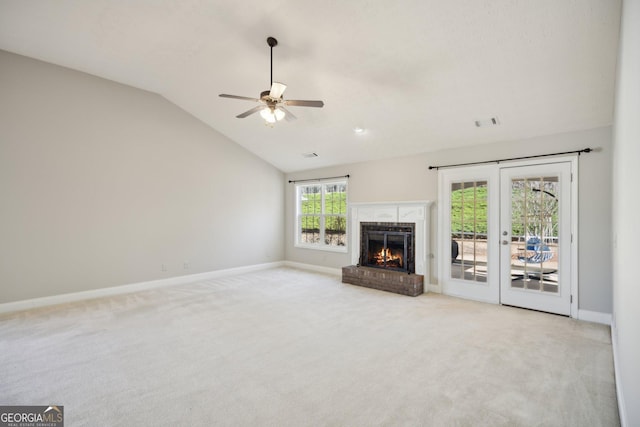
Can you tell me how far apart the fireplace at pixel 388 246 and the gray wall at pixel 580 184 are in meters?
0.41

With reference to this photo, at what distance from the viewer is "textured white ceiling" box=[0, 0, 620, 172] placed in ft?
9.44

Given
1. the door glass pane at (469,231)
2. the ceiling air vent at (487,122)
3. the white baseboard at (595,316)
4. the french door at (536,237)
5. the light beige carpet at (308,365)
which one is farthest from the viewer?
the door glass pane at (469,231)

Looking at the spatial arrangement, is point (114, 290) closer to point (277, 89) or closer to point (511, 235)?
point (277, 89)

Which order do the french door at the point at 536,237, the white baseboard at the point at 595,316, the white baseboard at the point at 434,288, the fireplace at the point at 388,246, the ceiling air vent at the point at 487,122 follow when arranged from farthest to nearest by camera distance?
the fireplace at the point at 388,246 < the white baseboard at the point at 434,288 < the ceiling air vent at the point at 487,122 < the french door at the point at 536,237 < the white baseboard at the point at 595,316

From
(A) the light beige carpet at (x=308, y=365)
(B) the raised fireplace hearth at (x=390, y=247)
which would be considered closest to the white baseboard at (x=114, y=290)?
(A) the light beige carpet at (x=308, y=365)

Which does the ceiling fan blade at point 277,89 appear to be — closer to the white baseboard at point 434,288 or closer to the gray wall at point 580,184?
the gray wall at point 580,184

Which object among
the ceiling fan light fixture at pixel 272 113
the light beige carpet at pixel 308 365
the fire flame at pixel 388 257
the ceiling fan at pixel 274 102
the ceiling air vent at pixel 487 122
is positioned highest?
the ceiling air vent at pixel 487 122

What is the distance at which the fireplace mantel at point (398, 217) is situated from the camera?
5363 mm

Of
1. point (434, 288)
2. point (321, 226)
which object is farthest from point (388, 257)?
point (321, 226)

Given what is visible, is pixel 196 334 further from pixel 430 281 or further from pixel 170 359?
pixel 430 281

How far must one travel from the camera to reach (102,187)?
4.97m

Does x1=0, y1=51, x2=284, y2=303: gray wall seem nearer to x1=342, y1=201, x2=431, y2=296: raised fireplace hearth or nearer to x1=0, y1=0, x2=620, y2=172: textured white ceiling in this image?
x1=0, y1=0, x2=620, y2=172: textured white ceiling

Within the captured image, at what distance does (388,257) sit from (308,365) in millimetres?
3538

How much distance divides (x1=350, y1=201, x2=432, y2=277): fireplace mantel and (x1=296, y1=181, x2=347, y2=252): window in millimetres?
483
